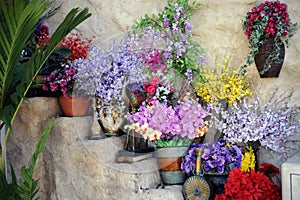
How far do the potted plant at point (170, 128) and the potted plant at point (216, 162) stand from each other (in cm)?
7

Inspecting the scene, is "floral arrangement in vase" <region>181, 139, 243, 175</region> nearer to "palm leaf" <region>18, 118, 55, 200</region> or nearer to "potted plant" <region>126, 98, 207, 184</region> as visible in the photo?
"potted plant" <region>126, 98, 207, 184</region>

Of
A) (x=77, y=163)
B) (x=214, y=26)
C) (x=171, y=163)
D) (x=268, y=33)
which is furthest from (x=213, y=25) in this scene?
(x=77, y=163)

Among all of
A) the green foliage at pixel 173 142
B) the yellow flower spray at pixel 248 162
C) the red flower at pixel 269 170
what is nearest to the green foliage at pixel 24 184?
the green foliage at pixel 173 142

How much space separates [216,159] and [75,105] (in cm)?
110

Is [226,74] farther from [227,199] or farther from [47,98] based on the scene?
[47,98]

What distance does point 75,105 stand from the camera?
10.0ft

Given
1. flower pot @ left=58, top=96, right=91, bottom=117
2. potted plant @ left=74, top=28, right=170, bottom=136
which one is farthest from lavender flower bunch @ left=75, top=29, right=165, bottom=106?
flower pot @ left=58, top=96, right=91, bottom=117

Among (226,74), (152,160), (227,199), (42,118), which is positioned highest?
(226,74)

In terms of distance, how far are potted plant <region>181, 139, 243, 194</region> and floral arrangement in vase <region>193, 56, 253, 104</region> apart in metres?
0.35

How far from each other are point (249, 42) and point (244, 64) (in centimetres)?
20

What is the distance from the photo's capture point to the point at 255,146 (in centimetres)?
279

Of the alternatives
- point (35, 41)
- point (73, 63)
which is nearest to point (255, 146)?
point (73, 63)

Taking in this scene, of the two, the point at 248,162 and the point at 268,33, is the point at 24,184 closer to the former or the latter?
the point at 248,162

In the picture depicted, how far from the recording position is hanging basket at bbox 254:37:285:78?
2.82 m
